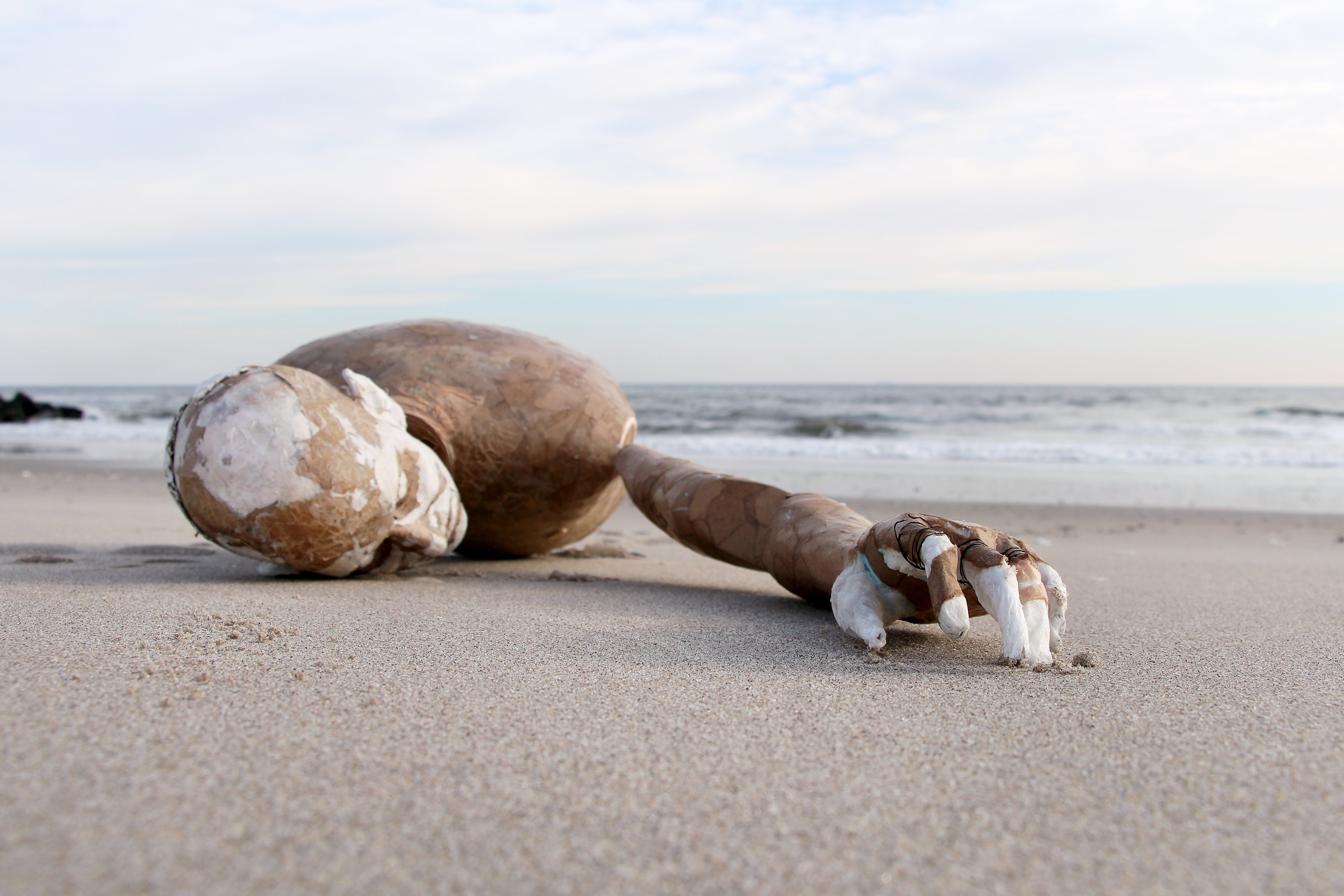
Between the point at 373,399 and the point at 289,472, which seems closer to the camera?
the point at 289,472

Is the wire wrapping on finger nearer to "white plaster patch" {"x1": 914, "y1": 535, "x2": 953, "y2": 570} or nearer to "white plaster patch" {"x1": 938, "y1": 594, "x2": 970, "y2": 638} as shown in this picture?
"white plaster patch" {"x1": 914, "y1": 535, "x2": 953, "y2": 570}

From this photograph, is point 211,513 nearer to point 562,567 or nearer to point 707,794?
point 562,567

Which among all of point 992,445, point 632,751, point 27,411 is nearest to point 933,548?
point 632,751

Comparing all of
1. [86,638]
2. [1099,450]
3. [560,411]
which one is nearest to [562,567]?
[560,411]

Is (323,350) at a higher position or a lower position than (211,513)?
higher

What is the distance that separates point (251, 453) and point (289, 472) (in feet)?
0.36

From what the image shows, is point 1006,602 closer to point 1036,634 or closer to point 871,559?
point 1036,634

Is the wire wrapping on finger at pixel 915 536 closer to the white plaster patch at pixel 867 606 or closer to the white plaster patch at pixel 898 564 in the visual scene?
the white plaster patch at pixel 898 564

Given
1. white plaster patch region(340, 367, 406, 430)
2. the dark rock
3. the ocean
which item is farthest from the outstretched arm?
the dark rock

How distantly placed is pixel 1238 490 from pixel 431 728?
28.6 ft

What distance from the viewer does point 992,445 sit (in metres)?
12.8

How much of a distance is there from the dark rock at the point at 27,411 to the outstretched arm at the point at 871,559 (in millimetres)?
19049

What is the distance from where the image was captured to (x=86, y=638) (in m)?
1.95

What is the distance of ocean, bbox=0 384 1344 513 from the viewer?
806cm
